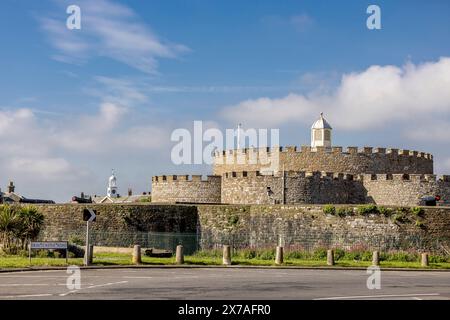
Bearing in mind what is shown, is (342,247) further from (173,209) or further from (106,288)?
(106,288)

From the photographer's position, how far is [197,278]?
23.8m

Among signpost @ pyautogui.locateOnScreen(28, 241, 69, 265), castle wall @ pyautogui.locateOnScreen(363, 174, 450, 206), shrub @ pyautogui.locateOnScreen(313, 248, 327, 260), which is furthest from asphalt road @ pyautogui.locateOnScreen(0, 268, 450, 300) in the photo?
castle wall @ pyautogui.locateOnScreen(363, 174, 450, 206)

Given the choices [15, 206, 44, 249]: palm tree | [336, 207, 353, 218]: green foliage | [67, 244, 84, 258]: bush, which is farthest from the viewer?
[336, 207, 353, 218]: green foliage

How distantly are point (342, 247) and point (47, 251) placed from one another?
54.5 ft

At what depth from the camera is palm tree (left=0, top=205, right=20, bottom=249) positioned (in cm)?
3712

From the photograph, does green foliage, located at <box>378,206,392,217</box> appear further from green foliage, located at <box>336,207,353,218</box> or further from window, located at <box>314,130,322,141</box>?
window, located at <box>314,130,322,141</box>

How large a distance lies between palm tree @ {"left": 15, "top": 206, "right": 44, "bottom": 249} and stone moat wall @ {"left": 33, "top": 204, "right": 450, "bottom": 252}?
19.2 ft

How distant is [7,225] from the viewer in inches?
1468

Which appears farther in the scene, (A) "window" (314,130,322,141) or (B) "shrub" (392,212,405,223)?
(A) "window" (314,130,322,141)

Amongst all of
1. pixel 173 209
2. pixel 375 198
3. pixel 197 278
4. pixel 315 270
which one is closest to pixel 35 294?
pixel 197 278

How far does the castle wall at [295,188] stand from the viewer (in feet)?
159

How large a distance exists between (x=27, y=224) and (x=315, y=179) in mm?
19995

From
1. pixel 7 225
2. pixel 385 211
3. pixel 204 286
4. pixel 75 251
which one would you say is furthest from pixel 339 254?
pixel 204 286

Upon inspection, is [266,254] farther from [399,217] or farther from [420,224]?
[420,224]
